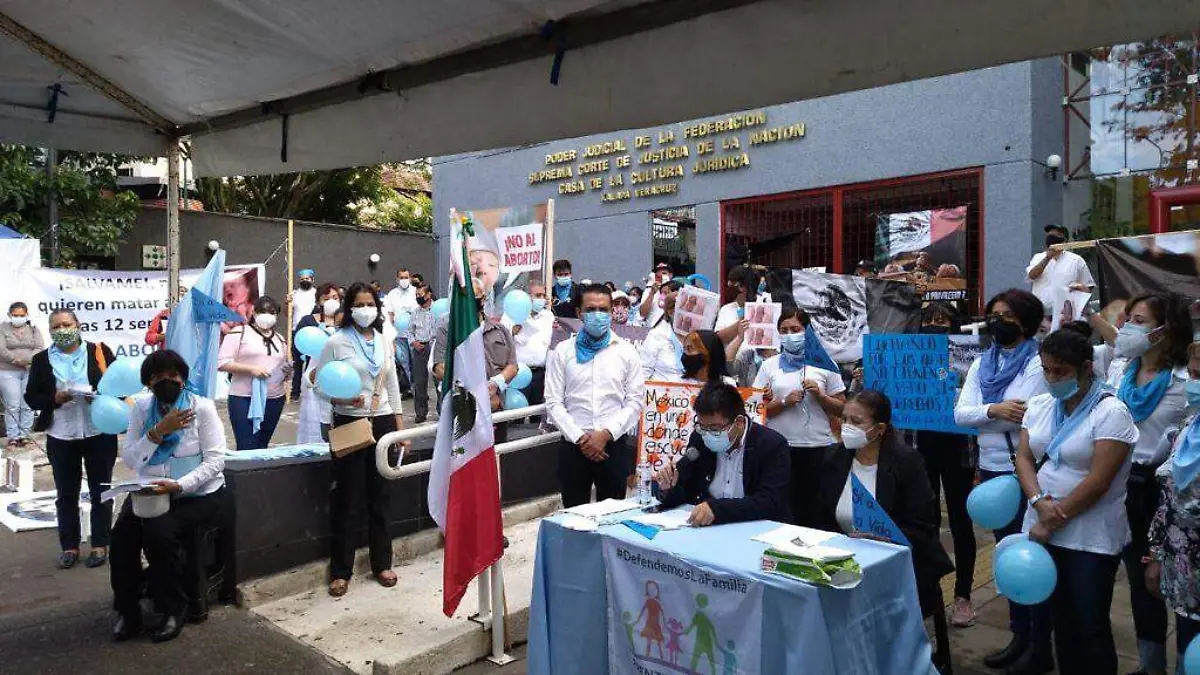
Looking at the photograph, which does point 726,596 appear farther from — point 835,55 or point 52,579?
point 52,579

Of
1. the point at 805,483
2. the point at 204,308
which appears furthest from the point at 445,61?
the point at 805,483

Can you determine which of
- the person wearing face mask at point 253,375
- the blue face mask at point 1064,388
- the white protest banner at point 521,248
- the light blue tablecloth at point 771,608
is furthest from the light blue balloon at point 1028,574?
the white protest banner at point 521,248

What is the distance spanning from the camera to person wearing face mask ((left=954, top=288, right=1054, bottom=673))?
418cm

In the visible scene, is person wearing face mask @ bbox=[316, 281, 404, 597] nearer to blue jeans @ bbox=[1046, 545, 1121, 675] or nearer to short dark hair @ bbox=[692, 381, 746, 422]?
short dark hair @ bbox=[692, 381, 746, 422]

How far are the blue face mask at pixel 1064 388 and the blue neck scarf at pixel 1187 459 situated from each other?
40 centimetres

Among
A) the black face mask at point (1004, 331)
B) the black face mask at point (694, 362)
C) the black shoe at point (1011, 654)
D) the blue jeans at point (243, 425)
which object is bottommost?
the black shoe at point (1011, 654)

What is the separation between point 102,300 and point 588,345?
6.05 m

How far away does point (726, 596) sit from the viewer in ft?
9.67

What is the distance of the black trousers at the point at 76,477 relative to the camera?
19.3 feet

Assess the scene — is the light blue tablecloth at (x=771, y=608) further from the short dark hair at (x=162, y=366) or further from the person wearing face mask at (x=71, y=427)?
the person wearing face mask at (x=71, y=427)

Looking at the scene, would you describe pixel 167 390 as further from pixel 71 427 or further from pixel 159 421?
pixel 71 427

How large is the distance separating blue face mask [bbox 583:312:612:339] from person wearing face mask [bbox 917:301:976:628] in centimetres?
195

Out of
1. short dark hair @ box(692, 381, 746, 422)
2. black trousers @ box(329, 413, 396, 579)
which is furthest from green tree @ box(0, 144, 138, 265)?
short dark hair @ box(692, 381, 746, 422)

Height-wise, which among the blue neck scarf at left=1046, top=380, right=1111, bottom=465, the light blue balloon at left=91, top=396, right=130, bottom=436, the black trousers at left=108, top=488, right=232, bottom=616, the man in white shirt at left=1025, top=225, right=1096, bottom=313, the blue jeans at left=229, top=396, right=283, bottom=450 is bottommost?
the black trousers at left=108, top=488, right=232, bottom=616
